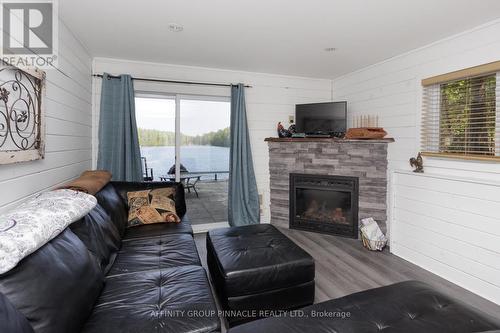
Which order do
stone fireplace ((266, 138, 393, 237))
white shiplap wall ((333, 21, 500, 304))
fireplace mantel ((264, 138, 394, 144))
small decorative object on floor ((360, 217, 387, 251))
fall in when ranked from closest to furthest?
white shiplap wall ((333, 21, 500, 304)) < small decorative object on floor ((360, 217, 387, 251)) < fireplace mantel ((264, 138, 394, 144)) < stone fireplace ((266, 138, 393, 237))

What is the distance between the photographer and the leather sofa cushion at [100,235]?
1.72 meters

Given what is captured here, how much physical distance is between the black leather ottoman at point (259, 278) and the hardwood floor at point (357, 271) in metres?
0.38

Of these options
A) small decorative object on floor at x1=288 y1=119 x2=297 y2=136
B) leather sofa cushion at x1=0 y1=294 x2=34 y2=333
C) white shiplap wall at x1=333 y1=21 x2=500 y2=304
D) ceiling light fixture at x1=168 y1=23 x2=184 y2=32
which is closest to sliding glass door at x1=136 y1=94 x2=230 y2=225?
small decorative object on floor at x1=288 y1=119 x2=297 y2=136

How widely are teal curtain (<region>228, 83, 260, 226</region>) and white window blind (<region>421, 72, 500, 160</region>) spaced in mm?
2255

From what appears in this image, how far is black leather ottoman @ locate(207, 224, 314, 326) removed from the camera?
1926 mm

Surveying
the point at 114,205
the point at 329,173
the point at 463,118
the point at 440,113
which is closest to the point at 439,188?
the point at 463,118

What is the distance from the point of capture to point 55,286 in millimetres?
1113

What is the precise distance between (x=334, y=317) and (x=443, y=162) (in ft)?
7.79

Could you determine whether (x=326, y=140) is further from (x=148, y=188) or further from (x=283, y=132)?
(x=148, y=188)

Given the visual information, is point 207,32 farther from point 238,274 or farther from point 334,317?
point 334,317

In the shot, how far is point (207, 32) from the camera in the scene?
2.71 meters

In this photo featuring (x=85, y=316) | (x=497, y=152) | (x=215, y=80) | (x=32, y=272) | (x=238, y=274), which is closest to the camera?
(x=32, y=272)


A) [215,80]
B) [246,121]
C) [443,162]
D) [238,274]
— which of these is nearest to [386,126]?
[443,162]

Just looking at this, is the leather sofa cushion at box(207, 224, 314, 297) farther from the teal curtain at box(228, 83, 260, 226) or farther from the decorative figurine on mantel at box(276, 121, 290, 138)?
the decorative figurine on mantel at box(276, 121, 290, 138)
